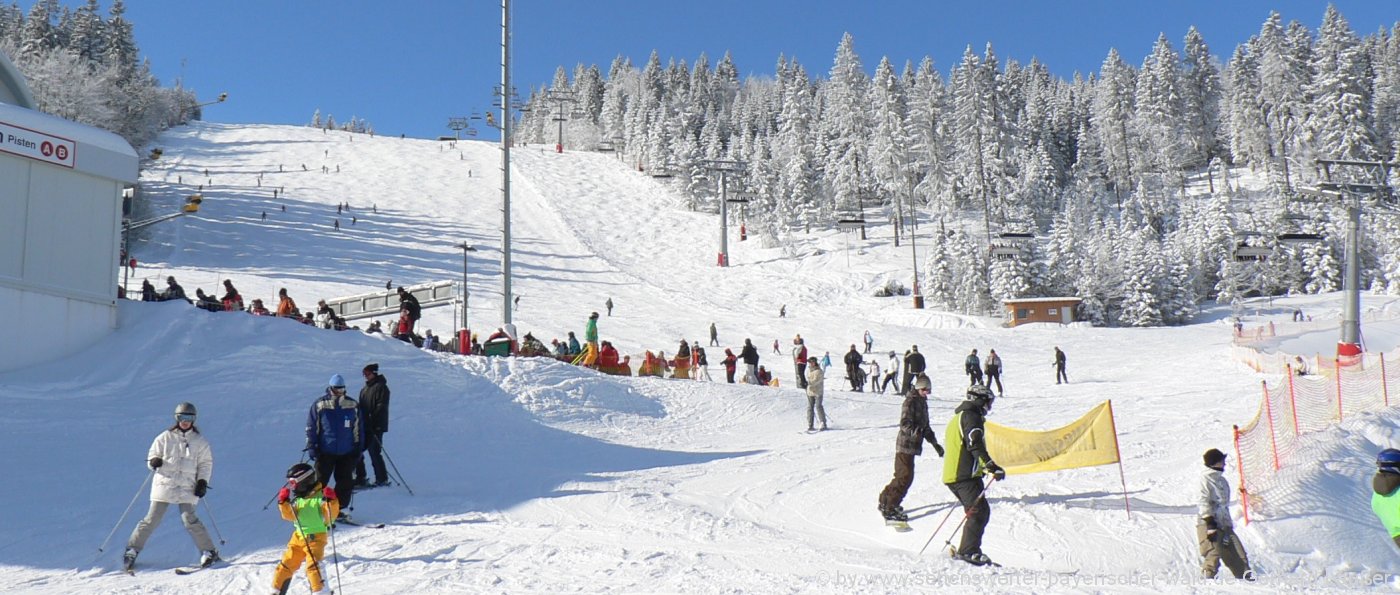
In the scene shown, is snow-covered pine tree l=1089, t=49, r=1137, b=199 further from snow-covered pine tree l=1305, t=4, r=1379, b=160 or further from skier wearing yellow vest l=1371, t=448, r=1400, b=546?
skier wearing yellow vest l=1371, t=448, r=1400, b=546

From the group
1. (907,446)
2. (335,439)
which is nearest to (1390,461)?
(907,446)

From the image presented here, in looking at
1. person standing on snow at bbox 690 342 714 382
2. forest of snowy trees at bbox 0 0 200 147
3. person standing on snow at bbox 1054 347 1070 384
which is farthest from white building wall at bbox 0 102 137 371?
forest of snowy trees at bbox 0 0 200 147

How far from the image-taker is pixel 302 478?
6344 millimetres

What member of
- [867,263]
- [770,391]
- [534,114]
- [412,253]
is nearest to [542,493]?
[770,391]

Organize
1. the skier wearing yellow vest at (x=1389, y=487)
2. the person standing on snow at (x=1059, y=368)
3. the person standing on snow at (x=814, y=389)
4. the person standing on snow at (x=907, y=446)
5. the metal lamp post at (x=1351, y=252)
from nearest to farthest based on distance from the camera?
1. the skier wearing yellow vest at (x=1389, y=487)
2. the person standing on snow at (x=907, y=446)
3. the person standing on snow at (x=814, y=389)
4. the metal lamp post at (x=1351, y=252)
5. the person standing on snow at (x=1059, y=368)

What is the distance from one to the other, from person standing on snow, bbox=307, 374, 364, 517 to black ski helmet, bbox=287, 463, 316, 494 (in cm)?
199

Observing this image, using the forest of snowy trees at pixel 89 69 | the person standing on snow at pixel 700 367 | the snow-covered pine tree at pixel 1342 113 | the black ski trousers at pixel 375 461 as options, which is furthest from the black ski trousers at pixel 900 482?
the snow-covered pine tree at pixel 1342 113

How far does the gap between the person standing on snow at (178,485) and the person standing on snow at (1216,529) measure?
24.9 feet

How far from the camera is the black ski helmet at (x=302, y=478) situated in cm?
631

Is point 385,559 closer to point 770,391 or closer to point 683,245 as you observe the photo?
point 770,391

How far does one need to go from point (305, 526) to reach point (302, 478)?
34 cm

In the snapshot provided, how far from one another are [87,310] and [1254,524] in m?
16.3

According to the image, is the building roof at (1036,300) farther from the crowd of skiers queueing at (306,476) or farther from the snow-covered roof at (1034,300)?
the crowd of skiers queueing at (306,476)

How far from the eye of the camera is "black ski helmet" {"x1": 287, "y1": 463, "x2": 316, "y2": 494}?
631 cm
